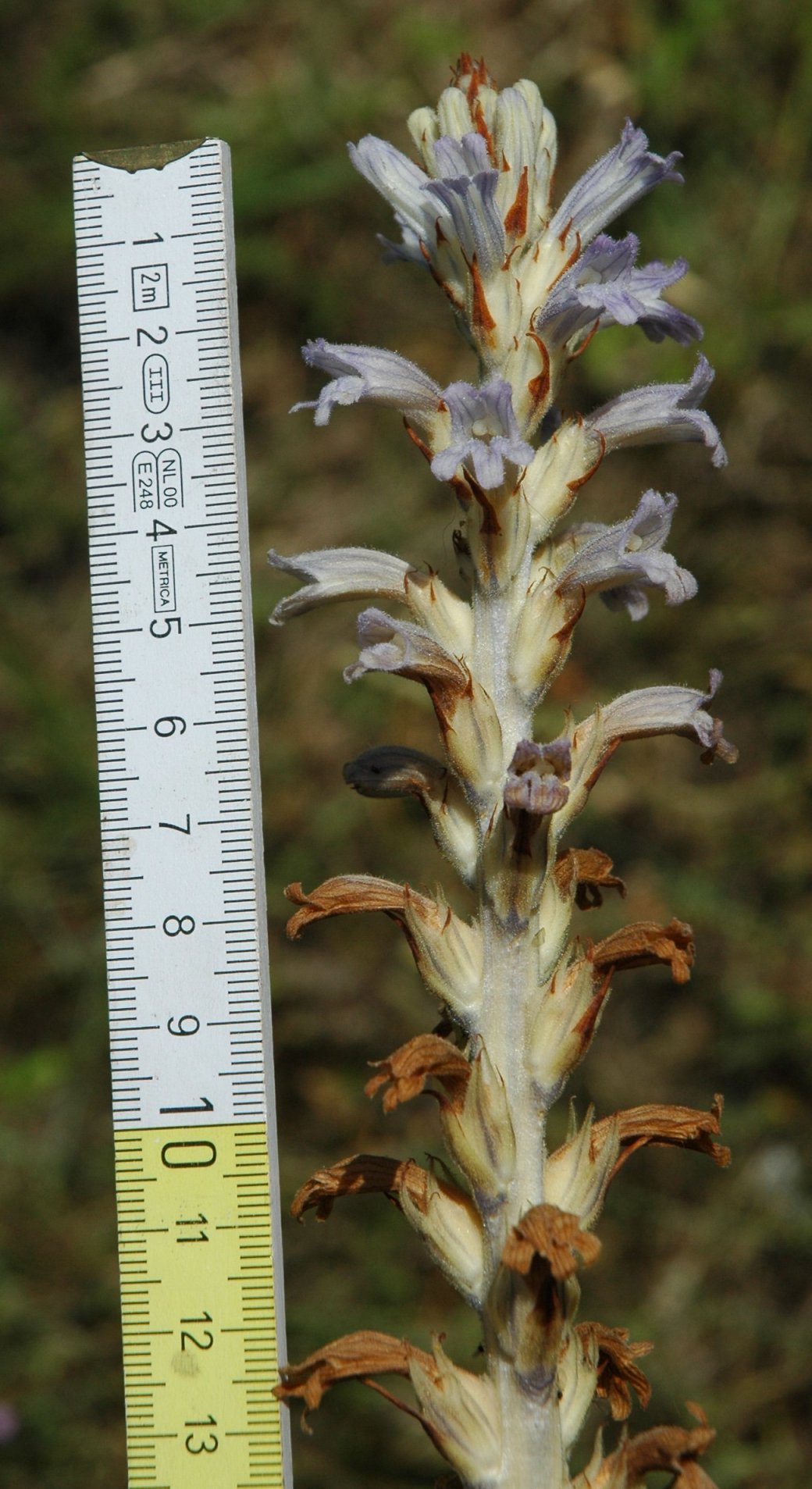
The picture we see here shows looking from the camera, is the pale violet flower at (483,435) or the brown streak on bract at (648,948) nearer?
the pale violet flower at (483,435)

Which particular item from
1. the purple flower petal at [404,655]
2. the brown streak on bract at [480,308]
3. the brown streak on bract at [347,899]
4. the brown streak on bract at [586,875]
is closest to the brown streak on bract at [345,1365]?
the brown streak on bract at [347,899]

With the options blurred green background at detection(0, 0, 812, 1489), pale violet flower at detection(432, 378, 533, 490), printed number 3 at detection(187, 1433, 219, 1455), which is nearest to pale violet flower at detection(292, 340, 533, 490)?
pale violet flower at detection(432, 378, 533, 490)

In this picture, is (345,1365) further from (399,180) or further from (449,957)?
(399,180)

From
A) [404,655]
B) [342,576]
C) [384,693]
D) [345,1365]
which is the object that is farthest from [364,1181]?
[384,693]

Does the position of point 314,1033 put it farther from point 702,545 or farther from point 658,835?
point 702,545

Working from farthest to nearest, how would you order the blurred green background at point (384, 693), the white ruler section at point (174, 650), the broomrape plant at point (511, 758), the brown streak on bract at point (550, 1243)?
the blurred green background at point (384, 693) < the white ruler section at point (174, 650) < the broomrape plant at point (511, 758) < the brown streak on bract at point (550, 1243)

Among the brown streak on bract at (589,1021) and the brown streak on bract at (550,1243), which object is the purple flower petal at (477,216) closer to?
the brown streak on bract at (589,1021)
